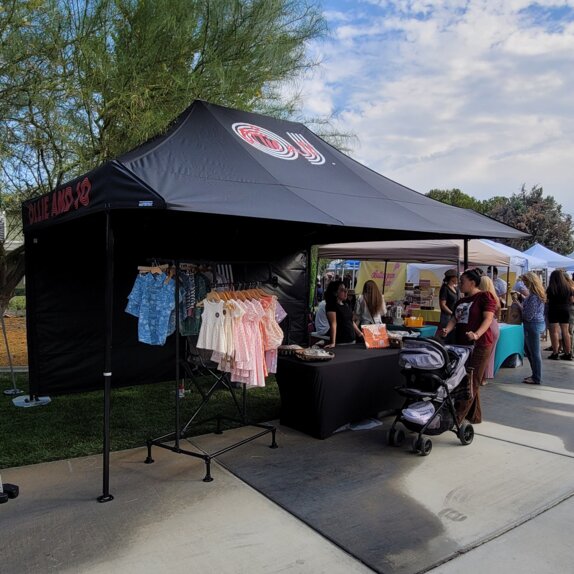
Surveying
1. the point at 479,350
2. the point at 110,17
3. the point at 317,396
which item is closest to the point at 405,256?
the point at 479,350

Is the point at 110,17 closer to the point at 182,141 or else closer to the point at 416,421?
the point at 182,141

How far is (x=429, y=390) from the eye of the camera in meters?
4.56

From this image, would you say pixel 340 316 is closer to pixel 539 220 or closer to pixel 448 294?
pixel 448 294

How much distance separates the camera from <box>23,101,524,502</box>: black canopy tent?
3.40m

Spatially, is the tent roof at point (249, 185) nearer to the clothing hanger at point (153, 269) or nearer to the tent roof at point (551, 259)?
the clothing hanger at point (153, 269)

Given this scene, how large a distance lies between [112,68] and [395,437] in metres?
4.91

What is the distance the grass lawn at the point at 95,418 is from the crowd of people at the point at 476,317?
1384 mm

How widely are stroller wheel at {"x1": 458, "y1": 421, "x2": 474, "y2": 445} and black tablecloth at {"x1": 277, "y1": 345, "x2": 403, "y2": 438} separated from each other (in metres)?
0.89

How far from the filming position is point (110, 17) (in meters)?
5.55

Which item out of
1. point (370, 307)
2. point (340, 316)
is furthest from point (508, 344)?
point (340, 316)

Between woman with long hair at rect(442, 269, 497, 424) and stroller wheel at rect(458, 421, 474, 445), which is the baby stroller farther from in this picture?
woman with long hair at rect(442, 269, 497, 424)

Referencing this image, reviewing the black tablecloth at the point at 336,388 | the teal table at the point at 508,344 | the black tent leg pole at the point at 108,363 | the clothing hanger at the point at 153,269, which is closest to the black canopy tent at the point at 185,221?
the black tent leg pole at the point at 108,363

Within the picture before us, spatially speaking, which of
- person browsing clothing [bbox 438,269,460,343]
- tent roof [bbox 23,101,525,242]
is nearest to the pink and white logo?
tent roof [bbox 23,101,525,242]

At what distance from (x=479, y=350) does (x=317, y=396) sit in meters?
1.89
